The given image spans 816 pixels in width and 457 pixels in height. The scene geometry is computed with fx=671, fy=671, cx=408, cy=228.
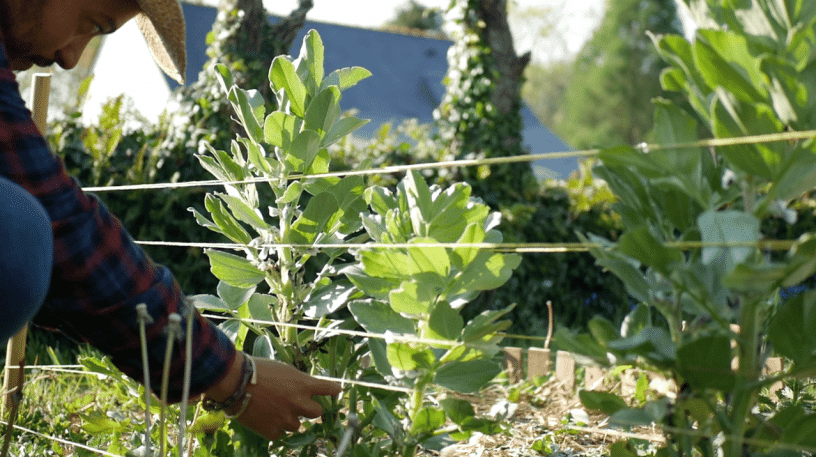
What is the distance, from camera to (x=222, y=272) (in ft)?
4.24

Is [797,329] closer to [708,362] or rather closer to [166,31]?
[708,362]

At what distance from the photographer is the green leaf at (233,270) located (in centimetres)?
128

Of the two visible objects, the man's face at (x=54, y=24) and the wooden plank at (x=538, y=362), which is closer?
the man's face at (x=54, y=24)

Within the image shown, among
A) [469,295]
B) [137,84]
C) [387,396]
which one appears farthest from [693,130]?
[137,84]

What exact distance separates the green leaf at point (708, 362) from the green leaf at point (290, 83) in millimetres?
831

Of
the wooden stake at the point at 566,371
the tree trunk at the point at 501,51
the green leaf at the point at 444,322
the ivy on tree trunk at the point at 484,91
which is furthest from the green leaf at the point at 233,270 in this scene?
the tree trunk at the point at 501,51

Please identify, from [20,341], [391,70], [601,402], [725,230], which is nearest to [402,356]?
[601,402]

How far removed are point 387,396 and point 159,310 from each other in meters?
0.44

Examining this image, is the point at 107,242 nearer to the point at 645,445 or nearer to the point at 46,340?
the point at 645,445

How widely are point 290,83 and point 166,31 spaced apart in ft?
1.00

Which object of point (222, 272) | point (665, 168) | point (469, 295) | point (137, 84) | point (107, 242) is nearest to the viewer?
point (665, 168)

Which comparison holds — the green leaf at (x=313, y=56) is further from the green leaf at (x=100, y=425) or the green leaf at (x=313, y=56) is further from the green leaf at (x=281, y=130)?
the green leaf at (x=100, y=425)

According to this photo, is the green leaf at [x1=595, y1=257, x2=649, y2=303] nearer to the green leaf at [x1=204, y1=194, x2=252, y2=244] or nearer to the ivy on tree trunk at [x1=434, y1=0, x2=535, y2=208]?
the green leaf at [x1=204, y1=194, x2=252, y2=244]

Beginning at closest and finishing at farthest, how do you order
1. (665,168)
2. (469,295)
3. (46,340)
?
(665,168) < (469,295) < (46,340)
